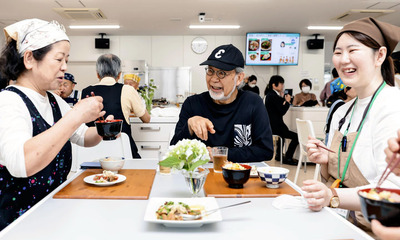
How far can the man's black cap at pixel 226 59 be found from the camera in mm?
1994

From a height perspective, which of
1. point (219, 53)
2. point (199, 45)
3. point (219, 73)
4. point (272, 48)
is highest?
point (199, 45)

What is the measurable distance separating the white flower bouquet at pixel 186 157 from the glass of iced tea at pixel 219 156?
0.31m

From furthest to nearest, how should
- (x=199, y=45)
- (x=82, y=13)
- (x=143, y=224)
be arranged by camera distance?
1. (x=199, y=45)
2. (x=82, y=13)
3. (x=143, y=224)

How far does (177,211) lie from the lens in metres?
1.00

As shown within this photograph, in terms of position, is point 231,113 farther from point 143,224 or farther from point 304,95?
point 304,95

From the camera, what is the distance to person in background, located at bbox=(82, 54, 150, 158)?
116 inches

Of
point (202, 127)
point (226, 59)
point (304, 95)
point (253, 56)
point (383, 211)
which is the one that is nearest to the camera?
point (383, 211)

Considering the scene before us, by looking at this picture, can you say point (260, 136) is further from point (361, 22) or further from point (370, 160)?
point (361, 22)

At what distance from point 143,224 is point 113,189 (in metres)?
0.40

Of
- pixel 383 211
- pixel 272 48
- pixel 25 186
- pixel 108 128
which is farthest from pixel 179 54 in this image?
pixel 383 211

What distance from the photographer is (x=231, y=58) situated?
2.03 m

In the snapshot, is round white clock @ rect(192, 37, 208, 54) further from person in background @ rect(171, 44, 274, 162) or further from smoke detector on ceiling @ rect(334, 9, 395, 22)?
person in background @ rect(171, 44, 274, 162)

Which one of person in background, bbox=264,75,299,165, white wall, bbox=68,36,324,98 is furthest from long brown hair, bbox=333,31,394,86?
white wall, bbox=68,36,324,98

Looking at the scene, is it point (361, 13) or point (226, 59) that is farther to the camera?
point (361, 13)
